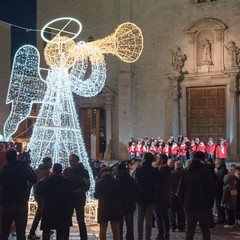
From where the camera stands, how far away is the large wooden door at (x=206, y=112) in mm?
27219

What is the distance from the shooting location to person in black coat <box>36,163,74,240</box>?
7.49 m

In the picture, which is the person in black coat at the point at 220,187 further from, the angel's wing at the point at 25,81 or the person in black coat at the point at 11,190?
the person in black coat at the point at 11,190

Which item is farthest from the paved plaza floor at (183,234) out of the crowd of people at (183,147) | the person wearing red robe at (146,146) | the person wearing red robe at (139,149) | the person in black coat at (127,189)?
the person wearing red robe at (139,149)

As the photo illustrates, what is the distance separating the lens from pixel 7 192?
7531 millimetres

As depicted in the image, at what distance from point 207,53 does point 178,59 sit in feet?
5.39

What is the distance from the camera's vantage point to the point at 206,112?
90.8 feet

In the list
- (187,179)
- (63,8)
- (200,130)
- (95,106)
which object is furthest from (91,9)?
(187,179)

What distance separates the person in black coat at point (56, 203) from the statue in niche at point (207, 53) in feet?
67.1

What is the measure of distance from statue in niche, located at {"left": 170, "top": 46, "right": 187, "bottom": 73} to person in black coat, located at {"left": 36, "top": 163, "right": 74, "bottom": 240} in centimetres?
2056

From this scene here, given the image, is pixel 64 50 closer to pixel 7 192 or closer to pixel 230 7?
pixel 7 192

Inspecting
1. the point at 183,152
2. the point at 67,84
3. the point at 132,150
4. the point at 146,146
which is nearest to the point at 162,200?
the point at 67,84

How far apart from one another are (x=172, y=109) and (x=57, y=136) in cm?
1590

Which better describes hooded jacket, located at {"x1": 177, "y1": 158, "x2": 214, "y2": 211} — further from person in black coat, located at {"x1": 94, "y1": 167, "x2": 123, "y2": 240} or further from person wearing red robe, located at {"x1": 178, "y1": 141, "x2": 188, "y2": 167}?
person wearing red robe, located at {"x1": 178, "y1": 141, "x2": 188, "y2": 167}

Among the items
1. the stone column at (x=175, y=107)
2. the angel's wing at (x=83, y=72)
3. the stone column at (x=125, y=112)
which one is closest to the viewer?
the angel's wing at (x=83, y=72)
